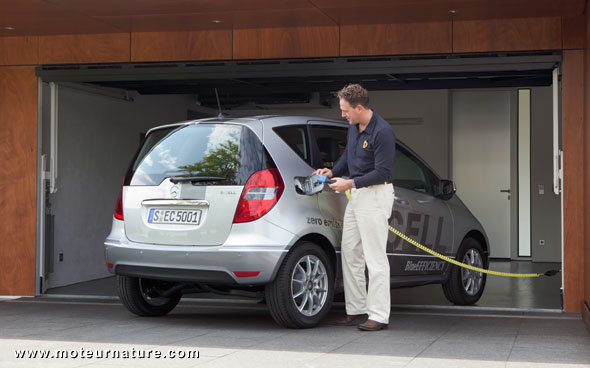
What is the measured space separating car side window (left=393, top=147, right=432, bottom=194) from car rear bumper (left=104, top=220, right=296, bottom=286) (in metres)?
1.81

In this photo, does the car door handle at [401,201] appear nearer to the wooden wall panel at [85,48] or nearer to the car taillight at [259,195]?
the car taillight at [259,195]

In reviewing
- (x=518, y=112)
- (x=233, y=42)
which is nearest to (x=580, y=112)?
(x=233, y=42)

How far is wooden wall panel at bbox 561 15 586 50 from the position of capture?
24.9 ft

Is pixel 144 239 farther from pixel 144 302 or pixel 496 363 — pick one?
pixel 496 363

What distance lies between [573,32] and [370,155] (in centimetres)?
266

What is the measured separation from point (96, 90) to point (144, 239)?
5088 mm

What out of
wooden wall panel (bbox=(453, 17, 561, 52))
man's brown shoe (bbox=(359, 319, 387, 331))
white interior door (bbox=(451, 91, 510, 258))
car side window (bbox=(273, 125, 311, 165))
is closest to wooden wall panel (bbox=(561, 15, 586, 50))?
wooden wall panel (bbox=(453, 17, 561, 52))

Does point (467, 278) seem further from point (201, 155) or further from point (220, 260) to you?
point (201, 155)

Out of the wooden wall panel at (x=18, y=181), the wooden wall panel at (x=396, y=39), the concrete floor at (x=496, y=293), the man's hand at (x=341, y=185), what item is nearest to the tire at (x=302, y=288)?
the man's hand at (x=341, y=185)

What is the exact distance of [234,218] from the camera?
5918 millimetres

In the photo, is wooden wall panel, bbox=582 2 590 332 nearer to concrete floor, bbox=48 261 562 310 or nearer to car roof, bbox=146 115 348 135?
concrete floor, bbox=48 261 562 310

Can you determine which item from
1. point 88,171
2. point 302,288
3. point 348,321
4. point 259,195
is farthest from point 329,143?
point 88,171

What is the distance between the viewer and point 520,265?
13578mm

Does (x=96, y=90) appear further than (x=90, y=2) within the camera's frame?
Yes
